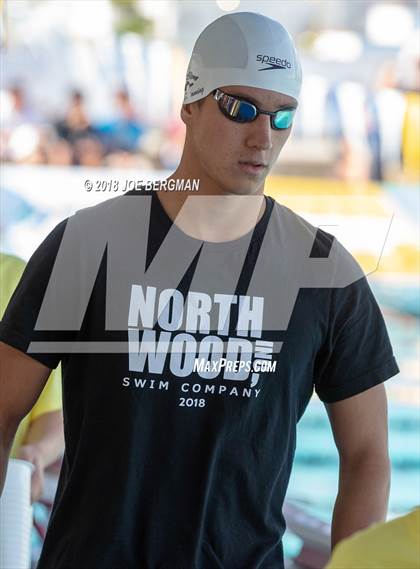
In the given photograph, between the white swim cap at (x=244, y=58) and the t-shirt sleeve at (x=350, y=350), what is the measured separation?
1.18 ft

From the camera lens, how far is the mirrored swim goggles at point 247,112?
1844mm

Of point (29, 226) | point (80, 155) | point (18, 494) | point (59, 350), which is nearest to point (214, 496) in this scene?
point (59, 350)

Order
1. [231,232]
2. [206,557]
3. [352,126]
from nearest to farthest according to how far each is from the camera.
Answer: [206,557], [231,232], [352,126]

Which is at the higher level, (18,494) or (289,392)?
(289,392)

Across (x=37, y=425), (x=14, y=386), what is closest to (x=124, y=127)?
→ (x=37, y=425)

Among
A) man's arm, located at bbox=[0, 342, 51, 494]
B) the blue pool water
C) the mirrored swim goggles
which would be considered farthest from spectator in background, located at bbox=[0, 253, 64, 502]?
the blue pool water

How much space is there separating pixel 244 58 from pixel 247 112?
11 cm

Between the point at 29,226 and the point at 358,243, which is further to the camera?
the point at 29,226

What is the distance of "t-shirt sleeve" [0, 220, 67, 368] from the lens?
72.8 inches

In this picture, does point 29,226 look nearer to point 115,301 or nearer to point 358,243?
point 358,243

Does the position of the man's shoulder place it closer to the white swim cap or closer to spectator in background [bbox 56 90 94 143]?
the white swim cap

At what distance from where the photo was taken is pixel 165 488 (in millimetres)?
1782

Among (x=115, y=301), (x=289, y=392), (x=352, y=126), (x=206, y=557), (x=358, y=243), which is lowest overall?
(x=206, y=557)

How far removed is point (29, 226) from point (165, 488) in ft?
7.47
